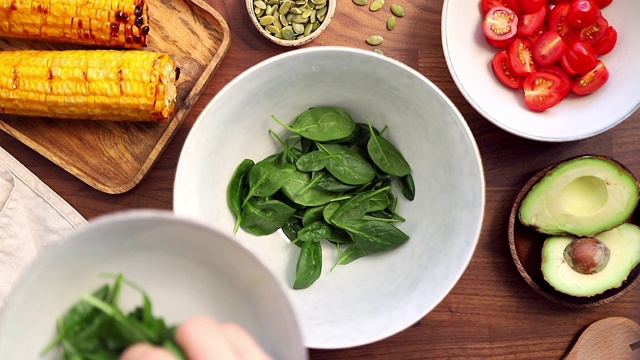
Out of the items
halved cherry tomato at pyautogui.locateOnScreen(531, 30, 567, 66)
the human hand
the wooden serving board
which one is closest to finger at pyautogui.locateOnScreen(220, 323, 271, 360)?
the human hand

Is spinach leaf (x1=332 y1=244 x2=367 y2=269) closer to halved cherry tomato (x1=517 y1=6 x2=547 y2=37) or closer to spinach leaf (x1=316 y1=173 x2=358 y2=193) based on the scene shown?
spinach leaf (x1=316 y1=173 x2=358 y2=193)

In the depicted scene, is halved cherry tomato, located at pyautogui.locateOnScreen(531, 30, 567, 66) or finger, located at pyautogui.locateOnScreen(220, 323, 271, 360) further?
halved cherry tomato, located at pyautogui.locateOnScreen(531, 30, 567, 66)

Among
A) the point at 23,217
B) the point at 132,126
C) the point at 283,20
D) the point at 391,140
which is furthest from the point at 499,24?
the point at 23,217

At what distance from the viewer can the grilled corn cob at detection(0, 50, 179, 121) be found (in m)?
1.01

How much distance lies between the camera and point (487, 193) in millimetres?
1106

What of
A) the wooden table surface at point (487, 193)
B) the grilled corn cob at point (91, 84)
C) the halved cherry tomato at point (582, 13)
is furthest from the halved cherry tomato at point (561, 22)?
the grilled corn cob at point (91, 84)

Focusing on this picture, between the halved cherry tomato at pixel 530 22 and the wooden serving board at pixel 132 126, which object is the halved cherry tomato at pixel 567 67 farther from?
the wooden serving board at pixel 132 126

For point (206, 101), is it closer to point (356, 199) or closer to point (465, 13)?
point (356, 199)

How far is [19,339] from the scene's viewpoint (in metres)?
0.60

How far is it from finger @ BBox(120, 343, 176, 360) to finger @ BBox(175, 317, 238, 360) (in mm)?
21

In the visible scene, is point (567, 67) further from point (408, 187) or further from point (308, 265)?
point (308, 265)

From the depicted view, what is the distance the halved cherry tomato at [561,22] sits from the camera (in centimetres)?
108

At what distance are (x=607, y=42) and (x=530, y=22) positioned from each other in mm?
138

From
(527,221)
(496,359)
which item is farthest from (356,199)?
(496,359)
